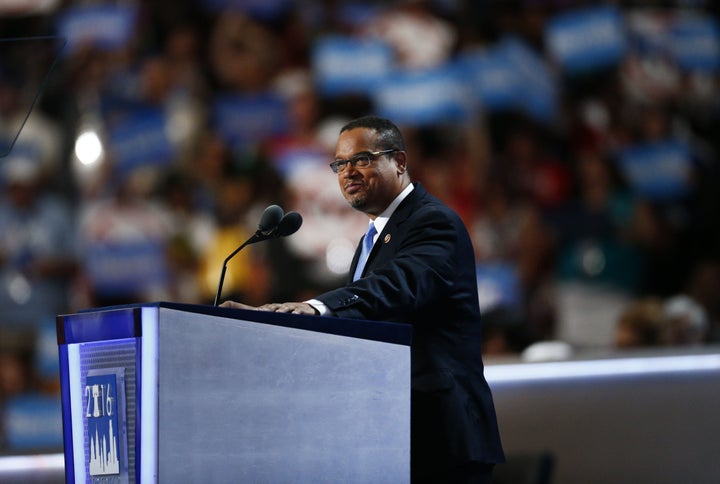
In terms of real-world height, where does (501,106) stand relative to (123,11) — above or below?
below

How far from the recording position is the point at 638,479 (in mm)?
5375

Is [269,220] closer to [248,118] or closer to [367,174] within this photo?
[367,174]

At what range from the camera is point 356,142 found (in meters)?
3.21

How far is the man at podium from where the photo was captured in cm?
292

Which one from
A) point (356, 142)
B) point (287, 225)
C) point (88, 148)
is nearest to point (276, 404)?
point (287, 225)

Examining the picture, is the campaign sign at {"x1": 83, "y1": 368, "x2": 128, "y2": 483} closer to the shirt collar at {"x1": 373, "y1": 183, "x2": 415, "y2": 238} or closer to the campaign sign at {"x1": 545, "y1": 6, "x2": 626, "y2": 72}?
the shirt collar at {"x1": 373, "y1": 183, "x2": 415, "y2": 238}

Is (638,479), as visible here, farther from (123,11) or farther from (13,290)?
(123,11)

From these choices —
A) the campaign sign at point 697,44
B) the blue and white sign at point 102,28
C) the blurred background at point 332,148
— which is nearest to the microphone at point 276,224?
the blurred background at point 332,148

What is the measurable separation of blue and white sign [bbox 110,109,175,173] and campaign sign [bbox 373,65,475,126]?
1.46m

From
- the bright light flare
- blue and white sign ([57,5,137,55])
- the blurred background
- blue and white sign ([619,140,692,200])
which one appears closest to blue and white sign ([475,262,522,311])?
the blurred background

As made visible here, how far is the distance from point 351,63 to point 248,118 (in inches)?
31.9

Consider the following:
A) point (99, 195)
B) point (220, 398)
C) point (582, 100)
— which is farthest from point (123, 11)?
point (220, 398)

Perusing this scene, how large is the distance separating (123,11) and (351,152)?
5.14m

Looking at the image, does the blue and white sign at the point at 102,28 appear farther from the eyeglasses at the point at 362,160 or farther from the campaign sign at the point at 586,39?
the eyeglasses at the point at 362,160
